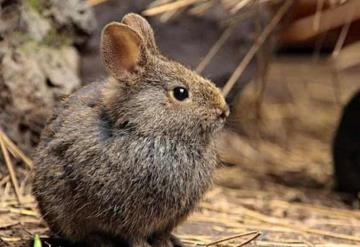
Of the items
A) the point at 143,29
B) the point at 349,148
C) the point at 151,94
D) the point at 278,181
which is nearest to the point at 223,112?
the point at 151,94

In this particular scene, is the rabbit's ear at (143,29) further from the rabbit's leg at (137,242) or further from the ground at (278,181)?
the rabbit's leg at (137,242)

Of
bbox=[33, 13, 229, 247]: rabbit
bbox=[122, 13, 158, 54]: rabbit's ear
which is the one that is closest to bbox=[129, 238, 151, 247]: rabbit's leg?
bbox=[33, 13, 229, 247]: rabbit

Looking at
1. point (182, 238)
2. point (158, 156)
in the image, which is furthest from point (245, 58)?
point (158, 156)

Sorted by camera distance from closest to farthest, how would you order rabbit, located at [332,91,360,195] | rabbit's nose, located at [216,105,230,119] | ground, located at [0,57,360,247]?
rabbit's nose, located at [216,105,230,119], ground, located at [0,57,360,247], rabbit, located at [332,91,360,195]

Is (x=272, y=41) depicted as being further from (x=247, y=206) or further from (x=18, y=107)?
(x=18, y=107)

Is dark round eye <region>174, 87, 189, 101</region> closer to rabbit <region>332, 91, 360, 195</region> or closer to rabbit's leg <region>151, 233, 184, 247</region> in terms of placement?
rabbit's leg <region>151, 233, 184, 247</region>

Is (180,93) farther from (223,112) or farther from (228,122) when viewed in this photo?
(228,122)

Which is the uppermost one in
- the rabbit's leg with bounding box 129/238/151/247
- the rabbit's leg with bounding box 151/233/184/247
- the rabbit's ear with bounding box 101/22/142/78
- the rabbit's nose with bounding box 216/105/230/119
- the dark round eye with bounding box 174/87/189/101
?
the rabbit's ear with bounding box 101/22/142/78

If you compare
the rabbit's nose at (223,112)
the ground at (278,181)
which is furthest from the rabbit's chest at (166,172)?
the ground at (278,181)
